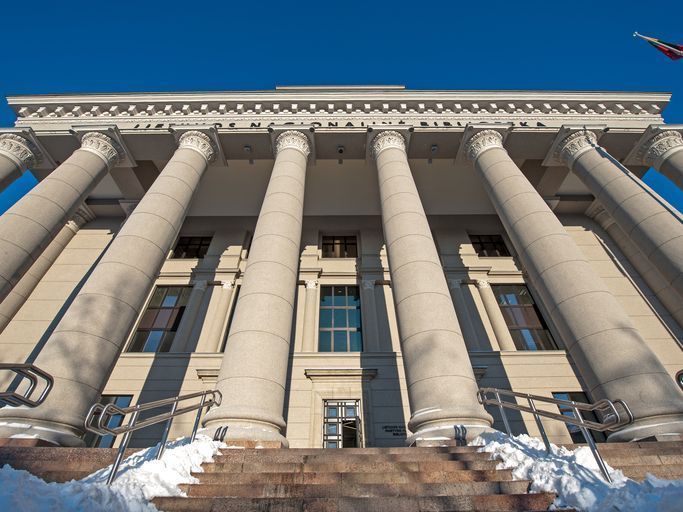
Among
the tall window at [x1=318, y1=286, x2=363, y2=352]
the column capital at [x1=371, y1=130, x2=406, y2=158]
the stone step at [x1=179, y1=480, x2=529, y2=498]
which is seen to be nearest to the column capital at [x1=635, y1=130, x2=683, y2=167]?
→ the column capital at [x1=371, y1=130, x2=406, y2=158]

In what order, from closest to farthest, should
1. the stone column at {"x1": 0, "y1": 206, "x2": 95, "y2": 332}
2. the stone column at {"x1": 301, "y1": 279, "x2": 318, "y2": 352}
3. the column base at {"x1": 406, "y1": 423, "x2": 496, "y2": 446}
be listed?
the column base at {"x1": 406, "y1": 423, "x2": 496, "y2": 446} < the stone column at {"x1": 301, "y1": 279, "x2": 318, "y2": 352} < the stone column at {"x1": 0, "y1": 206, "x2": 95, "y2": 332}

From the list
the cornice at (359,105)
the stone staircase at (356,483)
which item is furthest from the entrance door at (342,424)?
the cornice at (359,105)

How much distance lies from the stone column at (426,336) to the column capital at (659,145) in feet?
41.9

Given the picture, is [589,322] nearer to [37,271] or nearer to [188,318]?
[188,318]

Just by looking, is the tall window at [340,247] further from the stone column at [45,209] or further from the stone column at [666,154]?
the stone column at [666,154]

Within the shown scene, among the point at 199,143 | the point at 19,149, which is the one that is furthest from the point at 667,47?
the point at 19,149

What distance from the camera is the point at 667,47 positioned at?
1633 centimetres

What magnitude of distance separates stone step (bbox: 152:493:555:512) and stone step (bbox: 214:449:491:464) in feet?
5.87

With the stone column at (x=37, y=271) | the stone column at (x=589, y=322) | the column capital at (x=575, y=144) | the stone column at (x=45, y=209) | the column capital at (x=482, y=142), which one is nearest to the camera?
the stone column at (x=589, y=322)

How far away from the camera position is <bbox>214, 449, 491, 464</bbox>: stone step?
679cm

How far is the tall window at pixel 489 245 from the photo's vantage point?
24.0 meters

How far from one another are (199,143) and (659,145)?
22025mm

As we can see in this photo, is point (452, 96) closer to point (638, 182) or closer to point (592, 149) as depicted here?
point (592, 149)

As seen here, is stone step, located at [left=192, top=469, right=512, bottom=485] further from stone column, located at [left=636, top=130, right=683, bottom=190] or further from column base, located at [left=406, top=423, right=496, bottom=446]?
stone column, located at [left=636, top=130, right=683, bottom=190]
